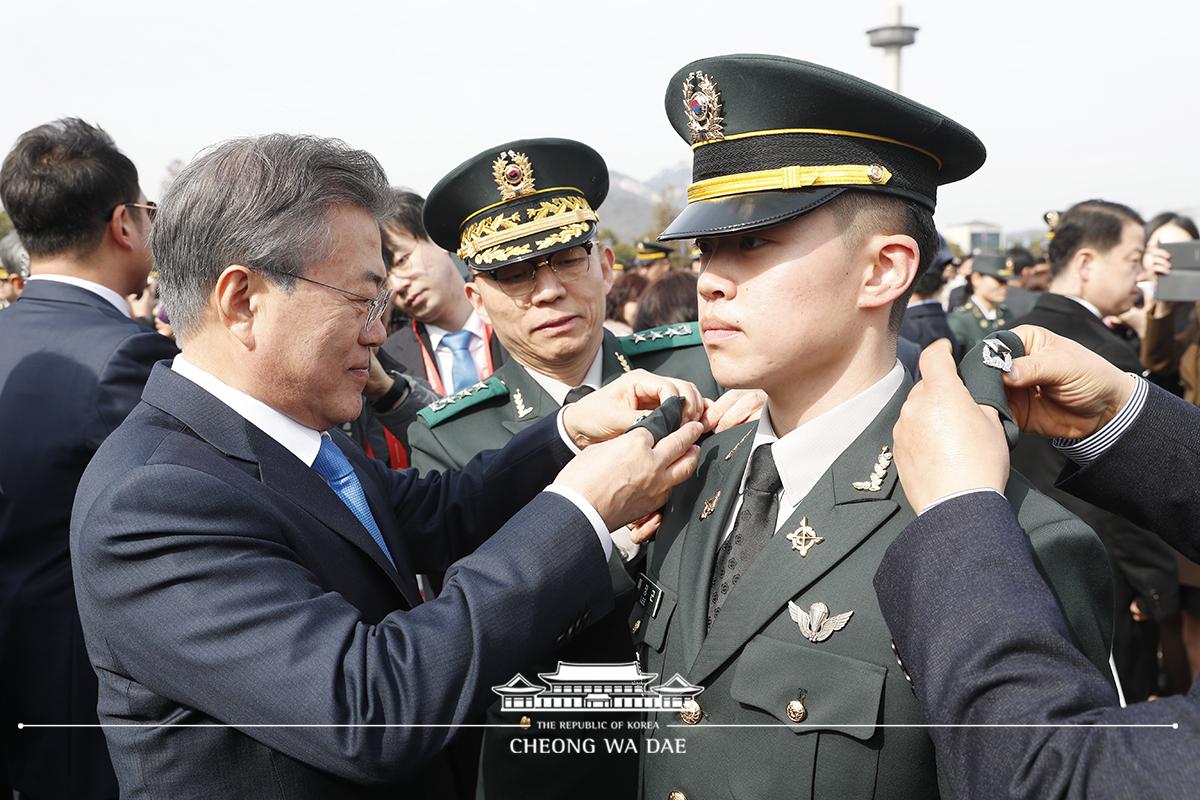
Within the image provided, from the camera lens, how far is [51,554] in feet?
10.5

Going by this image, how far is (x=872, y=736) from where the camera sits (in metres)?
1.71

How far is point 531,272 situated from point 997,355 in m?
1.90

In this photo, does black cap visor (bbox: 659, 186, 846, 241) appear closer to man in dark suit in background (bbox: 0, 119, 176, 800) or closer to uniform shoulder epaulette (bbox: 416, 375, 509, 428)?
uniform shoulder epaulette (bbox: 416, 375, 509, 428)

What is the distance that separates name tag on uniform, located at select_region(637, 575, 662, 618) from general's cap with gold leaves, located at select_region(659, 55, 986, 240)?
786 millimetres

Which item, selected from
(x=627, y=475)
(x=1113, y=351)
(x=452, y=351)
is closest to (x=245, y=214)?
(x=627, y=475)

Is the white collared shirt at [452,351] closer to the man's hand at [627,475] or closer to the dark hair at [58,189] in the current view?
the dark hair at [58,189]

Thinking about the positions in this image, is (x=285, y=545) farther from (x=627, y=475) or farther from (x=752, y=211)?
(x=752, y=211)

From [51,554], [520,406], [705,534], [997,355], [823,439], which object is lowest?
[51,554]

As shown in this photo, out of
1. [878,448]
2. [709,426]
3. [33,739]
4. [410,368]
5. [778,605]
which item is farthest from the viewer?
[410,368]

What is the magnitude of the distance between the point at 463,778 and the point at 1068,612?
56.3 inches

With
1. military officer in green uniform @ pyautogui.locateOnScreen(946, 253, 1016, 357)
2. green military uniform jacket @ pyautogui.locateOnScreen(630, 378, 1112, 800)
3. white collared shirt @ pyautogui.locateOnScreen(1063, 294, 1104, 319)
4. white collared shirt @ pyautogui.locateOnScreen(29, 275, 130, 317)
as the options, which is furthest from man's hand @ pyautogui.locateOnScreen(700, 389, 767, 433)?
military officer in green uniform @ pyautogui.locateOnScreen(946, 253, 1016, 357)

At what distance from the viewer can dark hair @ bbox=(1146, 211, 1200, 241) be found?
6.46m

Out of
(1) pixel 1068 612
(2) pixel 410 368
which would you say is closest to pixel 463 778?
(1) pixel 1068 612

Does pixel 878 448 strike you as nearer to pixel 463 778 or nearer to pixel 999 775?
pixel 999 775
